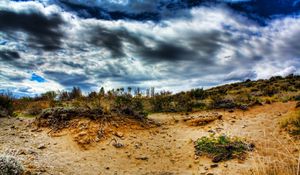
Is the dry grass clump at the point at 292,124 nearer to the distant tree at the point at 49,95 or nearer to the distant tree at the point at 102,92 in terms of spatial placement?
the distant tree at the point at 102,92

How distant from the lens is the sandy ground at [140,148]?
819cm

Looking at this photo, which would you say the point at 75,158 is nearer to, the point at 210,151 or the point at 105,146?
the point at 105,146

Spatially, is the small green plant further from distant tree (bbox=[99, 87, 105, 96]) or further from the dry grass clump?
distant tree (bbox=[99, 87, 105, 96])

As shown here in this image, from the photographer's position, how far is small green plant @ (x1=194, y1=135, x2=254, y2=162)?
8.87 meters

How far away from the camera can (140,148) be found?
33.1ft

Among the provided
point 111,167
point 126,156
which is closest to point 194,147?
point 126,156

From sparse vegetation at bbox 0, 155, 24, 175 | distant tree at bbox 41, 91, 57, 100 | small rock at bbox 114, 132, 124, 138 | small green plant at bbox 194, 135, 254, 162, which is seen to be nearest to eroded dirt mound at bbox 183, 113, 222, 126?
small green plant at bbox 194, 135, 254, 162

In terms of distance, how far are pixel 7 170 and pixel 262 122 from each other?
882 cm

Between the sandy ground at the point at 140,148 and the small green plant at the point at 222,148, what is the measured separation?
0.23 metres

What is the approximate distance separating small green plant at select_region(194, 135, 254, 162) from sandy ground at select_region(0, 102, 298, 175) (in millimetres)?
235

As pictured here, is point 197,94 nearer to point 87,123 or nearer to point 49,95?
point 49,95

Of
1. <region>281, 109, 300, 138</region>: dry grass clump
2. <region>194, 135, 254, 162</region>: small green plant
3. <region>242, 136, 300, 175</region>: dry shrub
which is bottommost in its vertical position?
<region>194, 135, 254, 162</region>: small green plant

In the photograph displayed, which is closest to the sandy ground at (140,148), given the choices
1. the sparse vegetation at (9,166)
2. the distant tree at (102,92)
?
the sparse vegetation at (9,166)

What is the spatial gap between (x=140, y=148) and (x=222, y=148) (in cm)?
252
